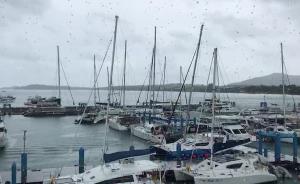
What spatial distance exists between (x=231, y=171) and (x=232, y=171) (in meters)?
0.06

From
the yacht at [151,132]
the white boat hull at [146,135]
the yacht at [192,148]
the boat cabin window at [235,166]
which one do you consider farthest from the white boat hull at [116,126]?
the boat cabin window at [235,166]

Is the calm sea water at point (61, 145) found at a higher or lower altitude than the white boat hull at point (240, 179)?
lower

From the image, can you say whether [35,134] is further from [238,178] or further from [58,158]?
[238,178]

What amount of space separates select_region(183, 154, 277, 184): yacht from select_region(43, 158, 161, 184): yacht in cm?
303

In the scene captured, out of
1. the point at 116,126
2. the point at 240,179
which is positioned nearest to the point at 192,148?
the point at 240,179

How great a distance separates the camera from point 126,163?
1970 centimetres

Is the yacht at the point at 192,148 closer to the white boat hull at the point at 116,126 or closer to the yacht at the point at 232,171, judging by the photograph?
the yacht at the point at 232,171

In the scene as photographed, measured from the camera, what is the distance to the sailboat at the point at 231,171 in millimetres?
21234

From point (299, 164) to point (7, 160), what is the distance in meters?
Answer: 23.3

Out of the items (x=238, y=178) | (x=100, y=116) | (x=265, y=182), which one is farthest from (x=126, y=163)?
(x=100, y=116)

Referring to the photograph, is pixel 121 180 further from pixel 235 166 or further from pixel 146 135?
pixel 146 135

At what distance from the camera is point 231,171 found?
21750mm

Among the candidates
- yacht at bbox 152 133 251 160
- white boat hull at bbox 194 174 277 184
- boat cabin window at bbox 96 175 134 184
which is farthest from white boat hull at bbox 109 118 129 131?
boat cabin window at bbox 96 175 134 184

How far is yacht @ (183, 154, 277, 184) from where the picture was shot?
69.7 ft
